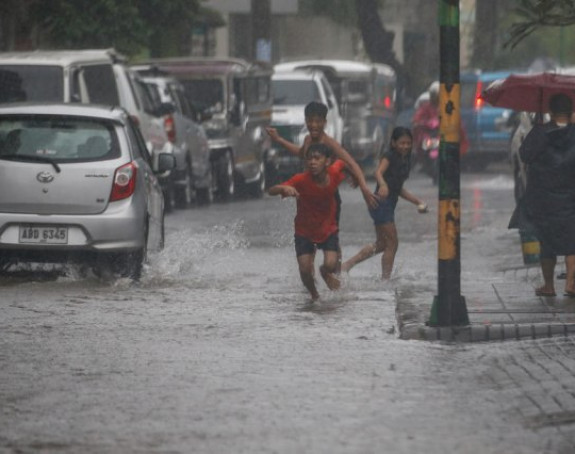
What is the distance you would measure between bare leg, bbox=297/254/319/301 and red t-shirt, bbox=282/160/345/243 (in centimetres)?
17

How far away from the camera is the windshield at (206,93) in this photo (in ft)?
92.4

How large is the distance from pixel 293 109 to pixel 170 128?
7.72 m

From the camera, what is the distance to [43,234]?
1430 centimetres

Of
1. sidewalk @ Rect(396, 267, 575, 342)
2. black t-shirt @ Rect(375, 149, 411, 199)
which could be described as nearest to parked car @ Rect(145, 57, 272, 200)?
black t-shirt @ Rect(375, 149, 411, 199)

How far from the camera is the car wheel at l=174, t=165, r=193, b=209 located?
25.5 metres

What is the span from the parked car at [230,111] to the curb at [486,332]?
16621 mm

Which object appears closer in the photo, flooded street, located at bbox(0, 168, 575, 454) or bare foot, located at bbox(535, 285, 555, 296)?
flooded street, located at bbox(0, 168, 575, 454)

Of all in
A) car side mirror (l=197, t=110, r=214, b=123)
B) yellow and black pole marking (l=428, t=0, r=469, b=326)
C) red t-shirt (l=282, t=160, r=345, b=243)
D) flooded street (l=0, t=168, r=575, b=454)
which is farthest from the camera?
car side mirror (l=197, t=110, r=214, b=123)

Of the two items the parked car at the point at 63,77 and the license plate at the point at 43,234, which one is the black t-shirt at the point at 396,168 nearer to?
the license plate at the point at 43,234

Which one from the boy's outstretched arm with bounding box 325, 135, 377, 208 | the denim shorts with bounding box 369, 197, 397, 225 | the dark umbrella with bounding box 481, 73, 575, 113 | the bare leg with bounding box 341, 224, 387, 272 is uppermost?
the dark umbrella with bounding box 481, 73, 575, 113

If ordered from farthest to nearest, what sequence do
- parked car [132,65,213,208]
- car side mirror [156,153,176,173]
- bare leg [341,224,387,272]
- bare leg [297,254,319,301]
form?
parked car [132,65,213,208] < car side mirror [156,153,176,173] < bare leg [341,224,387,272] < bare leg [297,254,319,301]

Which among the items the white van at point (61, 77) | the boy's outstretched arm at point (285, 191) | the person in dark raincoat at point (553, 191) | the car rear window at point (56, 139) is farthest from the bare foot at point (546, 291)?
the white van at point (61, 77)

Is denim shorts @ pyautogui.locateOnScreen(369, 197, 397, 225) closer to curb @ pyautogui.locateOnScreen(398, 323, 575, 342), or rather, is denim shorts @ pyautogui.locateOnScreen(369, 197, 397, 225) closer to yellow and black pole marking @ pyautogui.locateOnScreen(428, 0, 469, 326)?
yellow and black pole marking @ pyautogui.locateOnScreen(428, 0, 469, 326)

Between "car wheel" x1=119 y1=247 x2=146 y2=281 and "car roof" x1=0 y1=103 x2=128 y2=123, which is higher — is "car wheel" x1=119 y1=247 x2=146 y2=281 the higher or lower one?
A: the lower one
